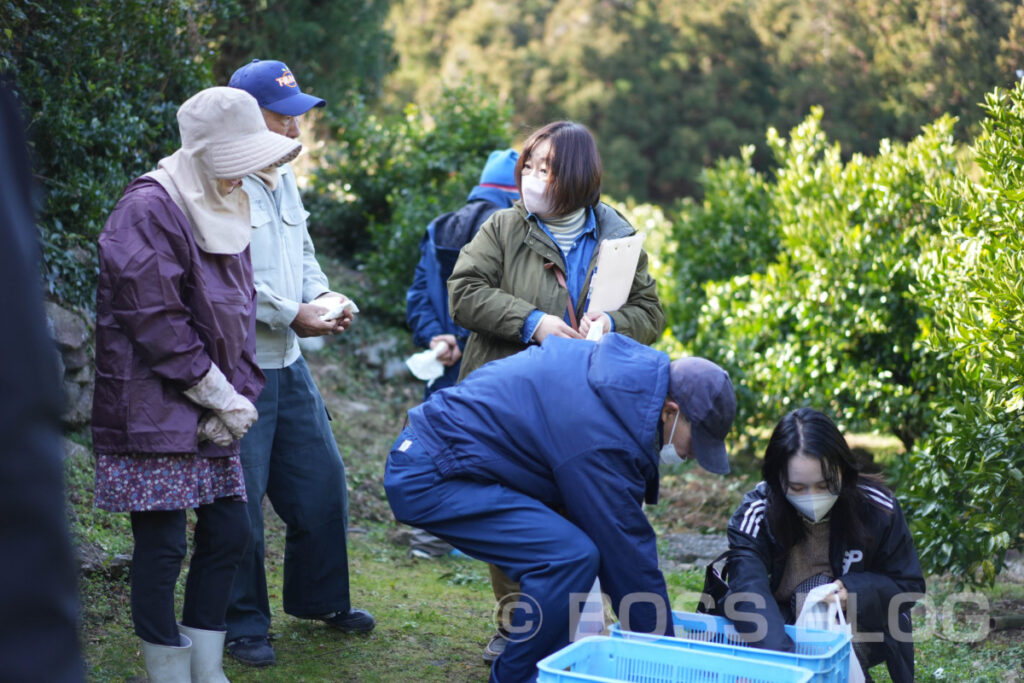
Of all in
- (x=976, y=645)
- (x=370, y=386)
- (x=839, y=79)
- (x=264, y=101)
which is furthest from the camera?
(x=839, y=79)

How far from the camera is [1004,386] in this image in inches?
165

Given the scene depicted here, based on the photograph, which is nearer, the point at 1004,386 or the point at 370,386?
the point at 1004,386

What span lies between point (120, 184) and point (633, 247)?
245 cm

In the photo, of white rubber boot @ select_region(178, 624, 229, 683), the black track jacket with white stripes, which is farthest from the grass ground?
the black track jacket with white stripes

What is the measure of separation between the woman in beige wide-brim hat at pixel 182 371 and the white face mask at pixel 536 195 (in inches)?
33.0

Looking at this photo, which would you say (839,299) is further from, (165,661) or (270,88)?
(165,661)

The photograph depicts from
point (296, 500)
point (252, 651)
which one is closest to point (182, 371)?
point (296, 500)

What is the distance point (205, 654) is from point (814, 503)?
1.87 m

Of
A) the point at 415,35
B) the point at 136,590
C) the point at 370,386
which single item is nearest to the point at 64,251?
the point at 136,590

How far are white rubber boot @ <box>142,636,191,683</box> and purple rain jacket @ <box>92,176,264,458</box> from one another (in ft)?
1.75

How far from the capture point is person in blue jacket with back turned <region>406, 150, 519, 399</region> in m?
4.62

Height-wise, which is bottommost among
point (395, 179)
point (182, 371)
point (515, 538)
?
point (515, 538)

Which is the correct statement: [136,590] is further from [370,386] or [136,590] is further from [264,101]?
[370,386]

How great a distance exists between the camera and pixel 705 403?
2740 millimetres
